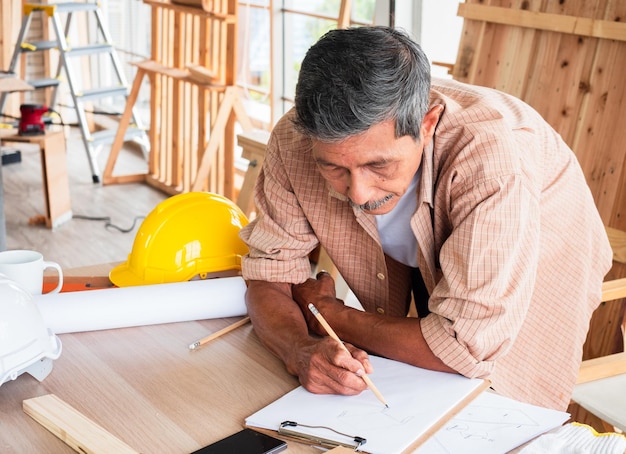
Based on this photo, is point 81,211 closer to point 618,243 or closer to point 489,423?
point 618,243

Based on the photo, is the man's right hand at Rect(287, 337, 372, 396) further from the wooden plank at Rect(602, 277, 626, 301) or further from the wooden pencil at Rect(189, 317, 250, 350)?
the wooden plank at Rect(602, 277, 626, 301)

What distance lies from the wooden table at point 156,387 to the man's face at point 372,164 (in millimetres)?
408

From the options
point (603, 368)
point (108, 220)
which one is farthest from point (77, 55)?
point (603, 368)

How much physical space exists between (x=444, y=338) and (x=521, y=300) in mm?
175

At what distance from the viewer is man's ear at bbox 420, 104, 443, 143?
1.68 m

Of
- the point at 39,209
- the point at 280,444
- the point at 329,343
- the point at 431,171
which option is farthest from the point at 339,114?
the point at 39,209

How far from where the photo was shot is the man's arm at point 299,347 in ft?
5.15

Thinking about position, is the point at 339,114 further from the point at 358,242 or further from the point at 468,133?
the point at 358,242

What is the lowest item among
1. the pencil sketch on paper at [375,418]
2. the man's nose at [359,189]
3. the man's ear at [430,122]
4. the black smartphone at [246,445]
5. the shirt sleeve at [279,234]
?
the black smartphone at [246,445]

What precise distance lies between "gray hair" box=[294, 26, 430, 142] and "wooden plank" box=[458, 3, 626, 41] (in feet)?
4.67

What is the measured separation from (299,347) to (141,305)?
41cm

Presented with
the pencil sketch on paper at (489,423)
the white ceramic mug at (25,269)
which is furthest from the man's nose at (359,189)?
the white ceramic mug at (25,269)

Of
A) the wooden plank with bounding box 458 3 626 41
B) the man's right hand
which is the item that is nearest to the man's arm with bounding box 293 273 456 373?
the man's right hand

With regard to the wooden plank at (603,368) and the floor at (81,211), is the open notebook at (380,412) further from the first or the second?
the floor at (81,211)
